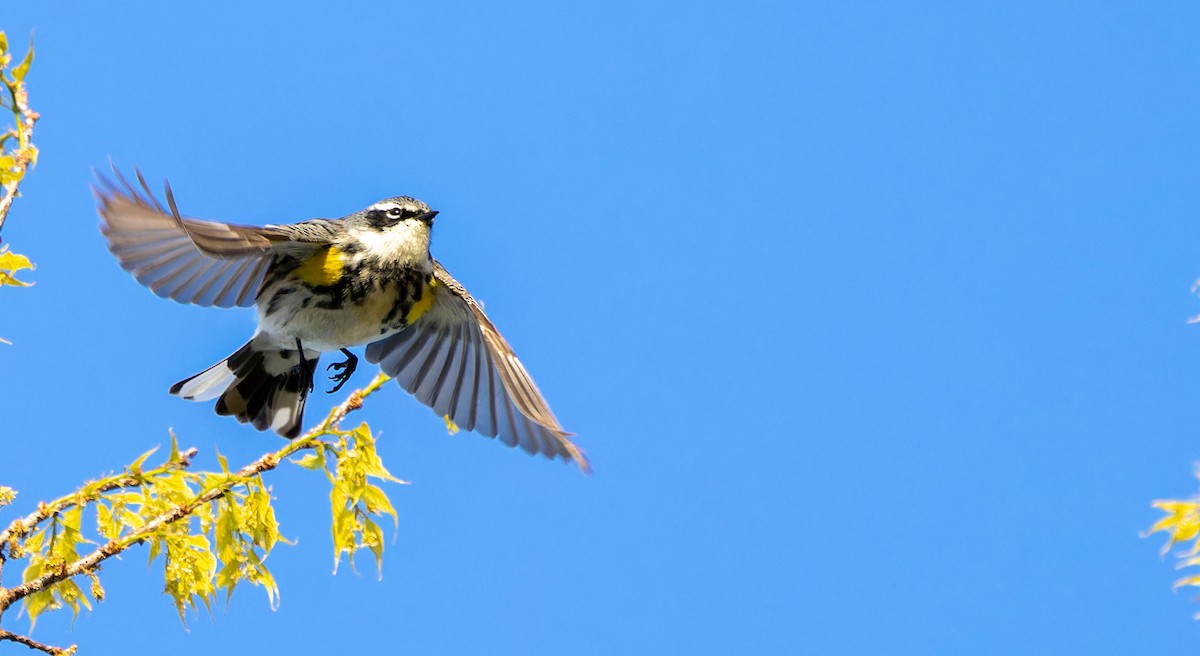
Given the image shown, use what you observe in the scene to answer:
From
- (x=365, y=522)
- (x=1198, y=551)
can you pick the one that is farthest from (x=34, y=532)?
(x=1198, y=551)

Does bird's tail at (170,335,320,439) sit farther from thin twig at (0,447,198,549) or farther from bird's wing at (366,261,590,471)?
thin twig at (0,447,198,549)

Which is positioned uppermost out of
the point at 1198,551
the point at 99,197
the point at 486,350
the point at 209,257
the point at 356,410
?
the point at 486,350

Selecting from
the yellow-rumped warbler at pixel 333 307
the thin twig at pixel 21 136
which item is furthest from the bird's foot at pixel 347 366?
the thin twig at pixel 21 136

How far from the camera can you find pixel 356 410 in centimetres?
461

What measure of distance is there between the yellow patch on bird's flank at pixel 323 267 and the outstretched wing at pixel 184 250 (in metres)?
0.22

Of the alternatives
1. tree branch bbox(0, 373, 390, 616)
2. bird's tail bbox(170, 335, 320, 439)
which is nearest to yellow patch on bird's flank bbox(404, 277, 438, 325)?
bird's tail bbox(170, 335, 320, 439)

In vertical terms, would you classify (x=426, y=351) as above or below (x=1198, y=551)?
above

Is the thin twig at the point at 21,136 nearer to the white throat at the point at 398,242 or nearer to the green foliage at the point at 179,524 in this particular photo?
the green foliage at the point at 179,524

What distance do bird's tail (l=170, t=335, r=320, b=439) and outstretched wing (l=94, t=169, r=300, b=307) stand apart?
1.93ft

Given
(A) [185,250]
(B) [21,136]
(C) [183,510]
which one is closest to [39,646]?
(C) [183,510]

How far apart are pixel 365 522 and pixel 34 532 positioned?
3.67ft

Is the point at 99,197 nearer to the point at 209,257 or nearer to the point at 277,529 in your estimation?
the point at 209,257

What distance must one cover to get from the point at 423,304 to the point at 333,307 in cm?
58

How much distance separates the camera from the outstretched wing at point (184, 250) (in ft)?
18.7
